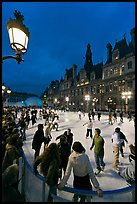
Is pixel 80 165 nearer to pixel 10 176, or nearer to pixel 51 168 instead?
pixel 51 168

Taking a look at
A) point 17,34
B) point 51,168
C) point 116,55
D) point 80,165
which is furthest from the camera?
point 116,55

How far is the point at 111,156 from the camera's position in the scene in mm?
7340

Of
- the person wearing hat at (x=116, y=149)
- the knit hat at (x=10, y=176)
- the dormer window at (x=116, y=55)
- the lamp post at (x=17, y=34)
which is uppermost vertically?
the dormer window at (x=116, y=55)

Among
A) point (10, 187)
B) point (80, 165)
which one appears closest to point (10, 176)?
point (10, 187)

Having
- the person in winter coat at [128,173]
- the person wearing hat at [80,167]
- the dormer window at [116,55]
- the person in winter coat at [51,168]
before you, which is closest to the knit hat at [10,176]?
the person in winter coat at [51,168]

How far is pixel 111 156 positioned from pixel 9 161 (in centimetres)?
545

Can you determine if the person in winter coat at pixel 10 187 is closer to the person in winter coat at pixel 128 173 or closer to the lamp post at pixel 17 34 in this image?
the lamp post at pixel 17 34

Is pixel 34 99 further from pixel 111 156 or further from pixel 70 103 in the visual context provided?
pixel 111 156

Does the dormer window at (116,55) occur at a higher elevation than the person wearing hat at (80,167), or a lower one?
higher

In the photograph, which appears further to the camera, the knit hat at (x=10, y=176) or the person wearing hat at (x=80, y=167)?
the person wearing hat at (x=80, y=167)

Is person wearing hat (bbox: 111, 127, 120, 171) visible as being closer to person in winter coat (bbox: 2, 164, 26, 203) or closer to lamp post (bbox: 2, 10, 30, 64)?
person in winter coat (bbox: 2, 164, 26, 203)

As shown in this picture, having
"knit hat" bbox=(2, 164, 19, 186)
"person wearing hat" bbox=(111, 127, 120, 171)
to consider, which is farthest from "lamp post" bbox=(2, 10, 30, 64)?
"person wearing hat" bbox=(111, 127, 120, 171)

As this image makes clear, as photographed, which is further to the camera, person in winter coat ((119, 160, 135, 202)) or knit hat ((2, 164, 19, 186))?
person in winter coat ((119, 160, 135, 202))

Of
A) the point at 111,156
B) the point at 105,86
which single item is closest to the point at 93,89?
the point at 105,86
